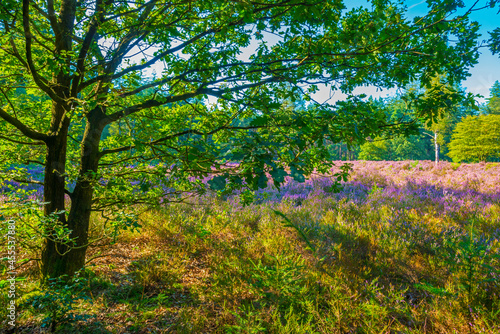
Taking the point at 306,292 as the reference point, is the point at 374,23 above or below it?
above

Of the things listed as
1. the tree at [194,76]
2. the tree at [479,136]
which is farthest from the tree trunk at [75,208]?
the tree at [479,136]

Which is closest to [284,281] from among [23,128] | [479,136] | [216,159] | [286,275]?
[286,275]

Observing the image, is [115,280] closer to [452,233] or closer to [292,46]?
[292,46]

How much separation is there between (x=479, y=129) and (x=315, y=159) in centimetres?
2937

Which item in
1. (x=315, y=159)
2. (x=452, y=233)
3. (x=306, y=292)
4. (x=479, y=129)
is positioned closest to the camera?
(x=315, y=159)

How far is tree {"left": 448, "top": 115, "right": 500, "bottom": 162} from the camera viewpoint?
2180cm

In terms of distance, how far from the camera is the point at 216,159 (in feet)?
6.70

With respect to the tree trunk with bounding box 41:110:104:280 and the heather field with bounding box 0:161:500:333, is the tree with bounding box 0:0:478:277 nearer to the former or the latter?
the tree trunk with bounding box 41:110:104:280

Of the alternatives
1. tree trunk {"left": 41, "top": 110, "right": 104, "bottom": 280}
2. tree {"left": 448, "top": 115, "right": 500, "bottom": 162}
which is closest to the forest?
tree trunk {"left": 41, "top": 110, "right": 104, "bottom": 280}

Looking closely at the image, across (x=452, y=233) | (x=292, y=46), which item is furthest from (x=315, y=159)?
(x=452, y=233)

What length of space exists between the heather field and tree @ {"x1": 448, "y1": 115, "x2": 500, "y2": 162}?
22235 mm

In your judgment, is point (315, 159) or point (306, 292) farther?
point (306, 292)

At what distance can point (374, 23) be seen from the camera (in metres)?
1.95

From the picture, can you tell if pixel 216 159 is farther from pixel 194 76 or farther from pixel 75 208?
pixel 75 208
